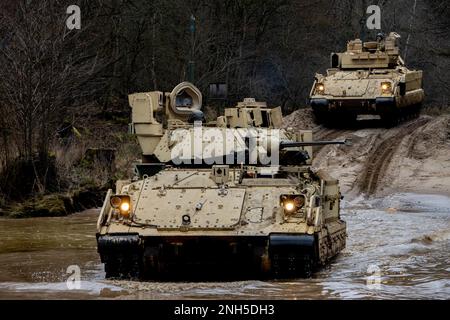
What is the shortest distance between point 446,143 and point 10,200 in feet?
32.4

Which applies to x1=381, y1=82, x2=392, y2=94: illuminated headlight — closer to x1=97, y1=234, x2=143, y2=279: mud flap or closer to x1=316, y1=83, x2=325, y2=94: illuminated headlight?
x1=316, y1=83, x2=325, y2=94: illuminated headlight

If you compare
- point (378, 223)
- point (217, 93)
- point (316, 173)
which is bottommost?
point (378, 223)

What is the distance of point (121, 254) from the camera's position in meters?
12.8

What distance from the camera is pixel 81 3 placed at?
3169 cm

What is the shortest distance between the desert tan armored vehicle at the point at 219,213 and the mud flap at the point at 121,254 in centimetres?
1

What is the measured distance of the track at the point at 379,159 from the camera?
24016 mm

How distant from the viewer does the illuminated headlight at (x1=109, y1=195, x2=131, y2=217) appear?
1315 cm

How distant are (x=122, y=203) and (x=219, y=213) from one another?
3.61ft

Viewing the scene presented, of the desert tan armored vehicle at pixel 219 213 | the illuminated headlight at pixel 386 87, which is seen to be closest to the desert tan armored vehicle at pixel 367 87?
the illuminated headlight at pixel 386 87
